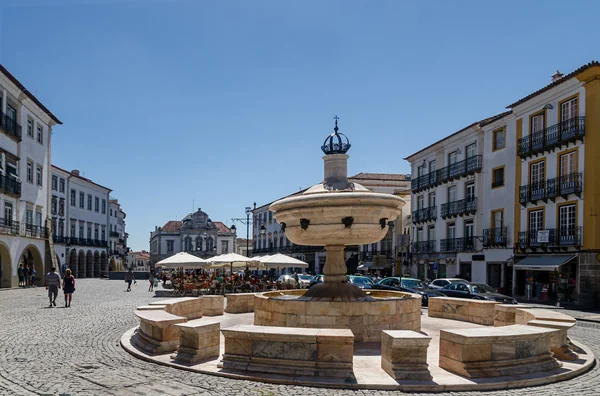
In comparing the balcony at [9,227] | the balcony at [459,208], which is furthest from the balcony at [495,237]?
the balcony at [9,227]

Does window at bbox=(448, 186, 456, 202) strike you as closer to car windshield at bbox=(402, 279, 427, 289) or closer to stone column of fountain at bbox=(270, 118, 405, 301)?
car windshield at bbox=(402, 279, 427, 289)

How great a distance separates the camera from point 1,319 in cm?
1486

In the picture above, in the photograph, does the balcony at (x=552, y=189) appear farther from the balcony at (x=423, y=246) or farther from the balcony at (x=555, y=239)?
the balcony at (x=423, y=246)

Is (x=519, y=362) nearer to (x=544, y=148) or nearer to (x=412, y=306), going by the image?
(x=412, y=306)

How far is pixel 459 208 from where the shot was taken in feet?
123

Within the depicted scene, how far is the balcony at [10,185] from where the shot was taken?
30188 mm

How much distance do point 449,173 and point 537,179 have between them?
32.8ft

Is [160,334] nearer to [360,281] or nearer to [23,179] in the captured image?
[360,281]

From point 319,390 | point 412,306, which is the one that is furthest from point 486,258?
point 319,390

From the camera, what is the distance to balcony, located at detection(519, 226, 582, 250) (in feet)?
85.3

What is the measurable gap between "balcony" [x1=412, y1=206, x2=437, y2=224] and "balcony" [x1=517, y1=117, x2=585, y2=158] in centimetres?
1154

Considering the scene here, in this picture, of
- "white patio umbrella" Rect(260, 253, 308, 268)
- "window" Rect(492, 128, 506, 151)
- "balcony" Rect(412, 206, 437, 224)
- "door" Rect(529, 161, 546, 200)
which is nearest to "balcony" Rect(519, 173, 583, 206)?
"door" Rect(529, 161, 546, 200)

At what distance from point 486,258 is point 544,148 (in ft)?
28.1

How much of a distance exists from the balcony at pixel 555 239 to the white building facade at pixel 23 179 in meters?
29.4
